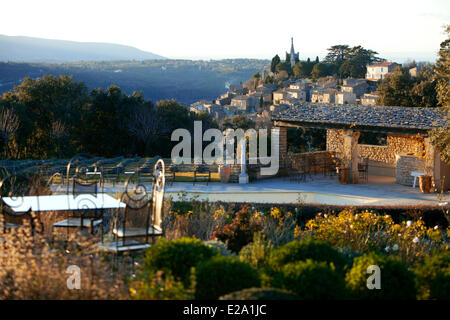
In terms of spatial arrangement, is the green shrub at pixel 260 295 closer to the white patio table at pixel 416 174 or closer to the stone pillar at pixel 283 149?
the white patio table at pixel 416 174

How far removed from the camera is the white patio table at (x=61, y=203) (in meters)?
6.04

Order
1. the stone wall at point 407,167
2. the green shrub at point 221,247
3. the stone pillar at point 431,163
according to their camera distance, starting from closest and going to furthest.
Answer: the green shrub at point 221,247 → the stone pillar at point 431,163 → the stone wall at point 407,167

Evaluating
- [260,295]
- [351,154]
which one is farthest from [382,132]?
[260,295]

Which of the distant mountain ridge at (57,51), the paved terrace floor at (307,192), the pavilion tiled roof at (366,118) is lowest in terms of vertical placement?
the paved terrace floor at (307,192)

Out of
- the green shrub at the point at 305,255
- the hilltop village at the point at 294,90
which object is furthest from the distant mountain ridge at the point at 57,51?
the green shrub at the point at 305,255

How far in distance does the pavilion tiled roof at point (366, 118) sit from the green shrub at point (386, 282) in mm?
11701

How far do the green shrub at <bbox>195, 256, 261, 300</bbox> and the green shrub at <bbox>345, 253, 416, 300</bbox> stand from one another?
2.99 ft

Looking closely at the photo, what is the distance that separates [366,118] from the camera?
17.1m

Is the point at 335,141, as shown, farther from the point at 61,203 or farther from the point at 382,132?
the point at 61,203

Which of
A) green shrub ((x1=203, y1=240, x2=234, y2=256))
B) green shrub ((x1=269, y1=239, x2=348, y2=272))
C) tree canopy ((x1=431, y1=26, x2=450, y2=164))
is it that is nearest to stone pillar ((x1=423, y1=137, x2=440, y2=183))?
tree canopy ((x1=431, y1=26, x2=450, y2=164))

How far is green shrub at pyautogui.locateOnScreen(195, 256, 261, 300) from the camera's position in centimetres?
409

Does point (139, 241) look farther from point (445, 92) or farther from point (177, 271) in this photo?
point (445, 92)

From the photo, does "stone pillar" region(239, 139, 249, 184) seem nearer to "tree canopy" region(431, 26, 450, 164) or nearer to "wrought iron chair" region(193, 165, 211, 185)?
"wrought iron chair" region(193, 165, 211, 185)
